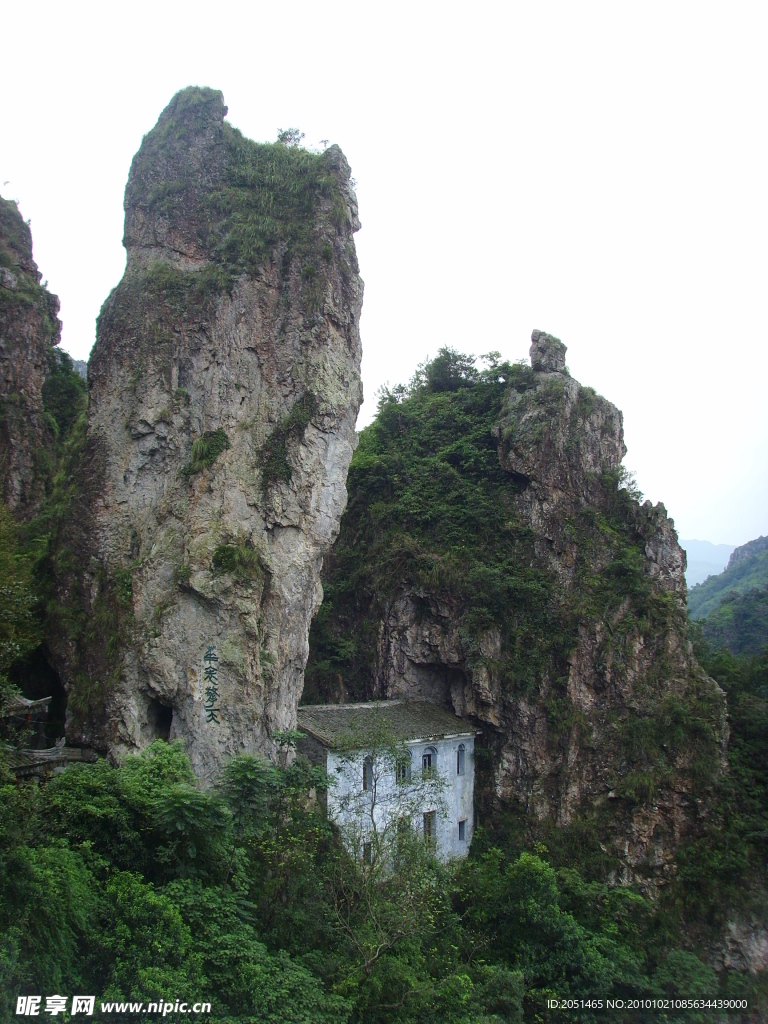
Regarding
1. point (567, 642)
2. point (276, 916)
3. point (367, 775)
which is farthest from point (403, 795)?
point (567, 642)

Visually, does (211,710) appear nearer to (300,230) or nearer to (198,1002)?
(198,1002)

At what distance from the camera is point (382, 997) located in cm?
1236

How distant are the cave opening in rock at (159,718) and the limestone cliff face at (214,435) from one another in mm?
52

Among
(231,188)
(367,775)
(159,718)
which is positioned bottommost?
(367,775)

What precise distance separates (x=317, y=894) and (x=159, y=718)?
6.52 m

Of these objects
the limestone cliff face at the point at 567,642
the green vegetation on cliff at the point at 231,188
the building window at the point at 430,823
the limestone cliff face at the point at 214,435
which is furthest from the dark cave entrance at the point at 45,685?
the green vegetation on cliff at the point at 231,188

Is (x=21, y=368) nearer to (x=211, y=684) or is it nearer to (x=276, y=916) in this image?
(x=211, y=684)

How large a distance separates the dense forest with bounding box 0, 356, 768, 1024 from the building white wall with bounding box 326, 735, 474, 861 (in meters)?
0.74

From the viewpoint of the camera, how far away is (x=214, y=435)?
1894 centimetres

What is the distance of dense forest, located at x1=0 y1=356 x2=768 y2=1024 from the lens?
345 inches

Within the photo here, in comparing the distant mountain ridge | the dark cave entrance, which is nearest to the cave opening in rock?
the dark cave entrance

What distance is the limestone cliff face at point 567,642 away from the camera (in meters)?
21.8

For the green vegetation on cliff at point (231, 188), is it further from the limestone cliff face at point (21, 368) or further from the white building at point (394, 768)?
the white building at point (394, 768)


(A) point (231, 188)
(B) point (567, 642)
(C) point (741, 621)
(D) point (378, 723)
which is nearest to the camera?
(D) point (378, 723)
